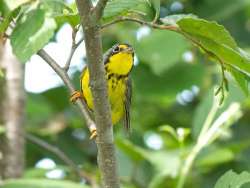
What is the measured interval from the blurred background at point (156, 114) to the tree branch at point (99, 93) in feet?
5.70

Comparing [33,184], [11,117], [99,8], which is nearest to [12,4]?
[99,8]

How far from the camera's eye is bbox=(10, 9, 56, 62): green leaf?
66.8 inches

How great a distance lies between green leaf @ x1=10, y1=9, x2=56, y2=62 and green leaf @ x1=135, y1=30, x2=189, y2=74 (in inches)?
101

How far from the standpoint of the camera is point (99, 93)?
1784mm

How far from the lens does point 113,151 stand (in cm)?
189

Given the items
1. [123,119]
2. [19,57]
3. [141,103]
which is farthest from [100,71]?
[141,103]

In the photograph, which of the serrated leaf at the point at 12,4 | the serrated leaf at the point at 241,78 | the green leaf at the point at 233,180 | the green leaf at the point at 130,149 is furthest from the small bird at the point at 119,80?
the serrated leaf at the point at 12,4

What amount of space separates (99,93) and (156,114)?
3.25m

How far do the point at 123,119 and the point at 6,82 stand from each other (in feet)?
2.04

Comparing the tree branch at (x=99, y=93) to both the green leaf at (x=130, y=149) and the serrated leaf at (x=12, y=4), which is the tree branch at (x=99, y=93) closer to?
the serrated leaf at (x=12, y=4)

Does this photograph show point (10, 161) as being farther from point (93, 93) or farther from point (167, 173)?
point (93, 93)

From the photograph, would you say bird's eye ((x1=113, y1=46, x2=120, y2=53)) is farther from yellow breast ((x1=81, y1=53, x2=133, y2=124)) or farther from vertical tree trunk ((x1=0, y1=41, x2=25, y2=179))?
vertical tree trunk ((x1=0, y1=41, x2=25, y2=179))

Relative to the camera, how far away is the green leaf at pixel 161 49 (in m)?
4.32

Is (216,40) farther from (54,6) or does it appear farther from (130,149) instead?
(130,149)
